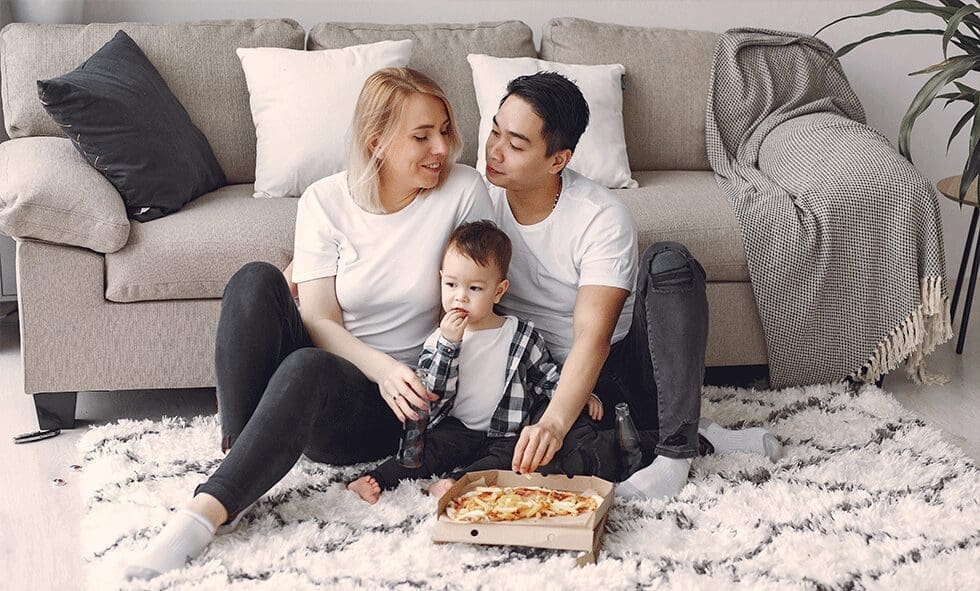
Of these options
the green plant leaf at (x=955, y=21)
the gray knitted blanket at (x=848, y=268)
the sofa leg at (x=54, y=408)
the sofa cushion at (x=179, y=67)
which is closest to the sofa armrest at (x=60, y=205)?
the sofa leg at (x=54, y=408)

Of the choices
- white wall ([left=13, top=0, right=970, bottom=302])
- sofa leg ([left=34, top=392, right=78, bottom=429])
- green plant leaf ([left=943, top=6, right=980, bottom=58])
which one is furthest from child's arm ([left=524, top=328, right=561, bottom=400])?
white wall ([left=13, top=0, right=970, bottom=302])

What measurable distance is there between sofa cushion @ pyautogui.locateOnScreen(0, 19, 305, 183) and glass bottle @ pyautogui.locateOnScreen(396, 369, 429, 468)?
122 centimetres

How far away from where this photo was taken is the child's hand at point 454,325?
2018mm

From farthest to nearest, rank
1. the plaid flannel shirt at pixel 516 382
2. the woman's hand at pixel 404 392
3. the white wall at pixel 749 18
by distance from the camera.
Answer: the white wall at pixel 749 18
the plaid flannel shirt at pixel 516 382
the woman's hand at pixel 404 392

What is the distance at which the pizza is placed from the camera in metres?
1.89

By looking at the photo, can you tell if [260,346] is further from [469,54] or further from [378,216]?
[469,54]

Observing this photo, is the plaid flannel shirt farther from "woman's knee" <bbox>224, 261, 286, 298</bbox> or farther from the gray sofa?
the gray sofa

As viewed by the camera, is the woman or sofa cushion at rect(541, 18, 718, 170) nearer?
the woman

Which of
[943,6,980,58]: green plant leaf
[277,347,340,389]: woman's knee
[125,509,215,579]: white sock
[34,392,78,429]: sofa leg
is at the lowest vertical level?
[34,392,78,429]: sofa leg

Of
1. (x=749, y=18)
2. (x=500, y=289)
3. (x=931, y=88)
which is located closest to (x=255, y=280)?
(x=500, y=289)

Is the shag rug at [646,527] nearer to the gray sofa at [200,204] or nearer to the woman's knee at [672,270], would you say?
the gray sofa at [200,204]

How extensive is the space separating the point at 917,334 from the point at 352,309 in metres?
1.34

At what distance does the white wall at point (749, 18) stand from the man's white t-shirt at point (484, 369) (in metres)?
1.65

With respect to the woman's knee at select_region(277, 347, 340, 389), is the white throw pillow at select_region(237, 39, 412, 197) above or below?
above
